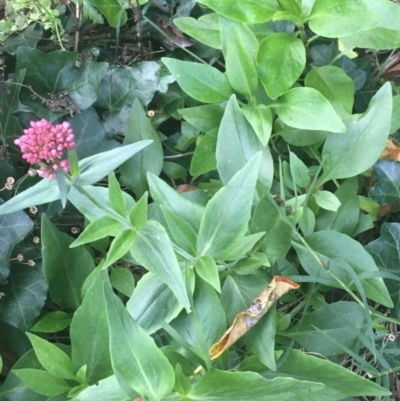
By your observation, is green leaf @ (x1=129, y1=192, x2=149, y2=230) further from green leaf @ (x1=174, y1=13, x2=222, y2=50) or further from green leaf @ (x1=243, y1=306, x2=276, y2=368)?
green leaf @ (x1=174, y1=13, x2=222, y2=50)

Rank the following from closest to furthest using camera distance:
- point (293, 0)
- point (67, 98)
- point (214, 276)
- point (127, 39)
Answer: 1. point (214, 276)
2. point (293, 0)
3. point (67, 98)
4. point (127, 39)

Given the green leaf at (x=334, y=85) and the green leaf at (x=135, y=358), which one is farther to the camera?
the green leaf at (x=334, y=85)

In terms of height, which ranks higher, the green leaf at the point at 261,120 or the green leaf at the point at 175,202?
Answer: the green leaf at the point at 261,120

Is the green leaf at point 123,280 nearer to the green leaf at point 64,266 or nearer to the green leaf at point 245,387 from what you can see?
the green leaf at point 64,266

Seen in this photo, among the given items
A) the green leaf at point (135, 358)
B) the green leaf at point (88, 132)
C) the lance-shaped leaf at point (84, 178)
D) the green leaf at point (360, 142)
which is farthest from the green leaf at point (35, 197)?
the green leaf at point (360, 142)

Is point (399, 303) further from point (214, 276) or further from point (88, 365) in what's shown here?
point (88, 365)

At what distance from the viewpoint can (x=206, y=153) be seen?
2.55ft

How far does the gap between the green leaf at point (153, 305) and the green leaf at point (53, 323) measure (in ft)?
0.63

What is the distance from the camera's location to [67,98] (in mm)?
804

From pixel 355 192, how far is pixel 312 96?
19cm

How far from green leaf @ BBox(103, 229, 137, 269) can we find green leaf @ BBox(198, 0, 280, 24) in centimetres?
37

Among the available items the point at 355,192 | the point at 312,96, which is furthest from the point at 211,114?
the point at 355,192

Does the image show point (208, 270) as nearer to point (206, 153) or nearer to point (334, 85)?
point (206, 153)

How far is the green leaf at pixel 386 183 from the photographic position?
77 centimetres
